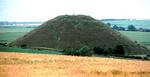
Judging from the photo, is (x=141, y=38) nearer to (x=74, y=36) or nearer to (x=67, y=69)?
(x=74, y=36)

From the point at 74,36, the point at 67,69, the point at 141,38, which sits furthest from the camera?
the point at 141,38

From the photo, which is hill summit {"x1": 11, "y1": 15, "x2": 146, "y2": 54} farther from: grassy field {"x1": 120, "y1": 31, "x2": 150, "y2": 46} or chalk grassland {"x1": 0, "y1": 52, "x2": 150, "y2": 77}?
chalk grassland {"x1": 0, "y1": 52, "x2": 150, "y2": 77}

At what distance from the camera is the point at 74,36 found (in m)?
117

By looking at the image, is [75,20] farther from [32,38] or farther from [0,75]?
[0,75]

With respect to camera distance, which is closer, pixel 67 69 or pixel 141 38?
pixel 67 69

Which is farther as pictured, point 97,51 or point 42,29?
point 42,29

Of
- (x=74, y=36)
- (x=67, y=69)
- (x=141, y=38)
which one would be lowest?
(x=141, y=38)

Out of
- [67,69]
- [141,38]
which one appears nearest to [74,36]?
[141,38]

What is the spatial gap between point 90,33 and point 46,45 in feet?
62.5

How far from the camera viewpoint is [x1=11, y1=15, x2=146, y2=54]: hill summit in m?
109

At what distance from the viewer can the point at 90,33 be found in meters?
121

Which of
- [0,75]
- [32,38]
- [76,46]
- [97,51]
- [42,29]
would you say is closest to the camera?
[0,75]

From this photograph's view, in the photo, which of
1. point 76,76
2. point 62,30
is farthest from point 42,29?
point 76,76

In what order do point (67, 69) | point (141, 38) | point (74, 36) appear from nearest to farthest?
1. point (67, 69)
2. point (74, 36)
3. point (141, 38)
